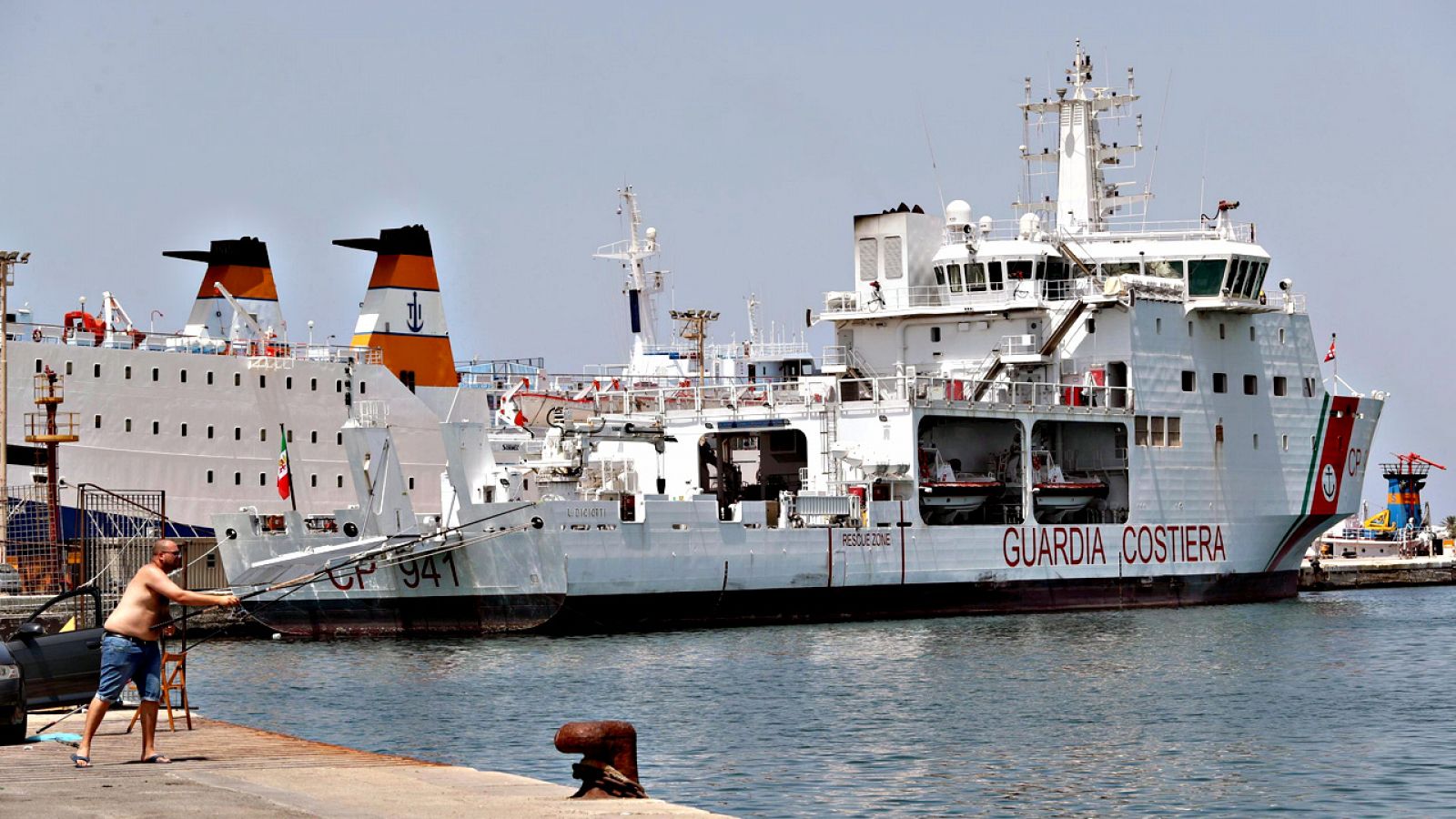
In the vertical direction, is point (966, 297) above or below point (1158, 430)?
above

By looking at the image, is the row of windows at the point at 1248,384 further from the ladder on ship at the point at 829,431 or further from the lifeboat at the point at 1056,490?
the ladder on ship at the point at 829,431

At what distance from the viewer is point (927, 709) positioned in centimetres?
2084

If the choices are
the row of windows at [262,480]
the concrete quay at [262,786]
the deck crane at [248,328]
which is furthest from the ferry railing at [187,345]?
the concrete quay at [262,786]

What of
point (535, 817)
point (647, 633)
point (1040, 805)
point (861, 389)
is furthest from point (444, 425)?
point (535, 817)

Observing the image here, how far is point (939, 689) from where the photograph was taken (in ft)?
74.2

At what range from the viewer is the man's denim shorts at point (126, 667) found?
11758 millimetres

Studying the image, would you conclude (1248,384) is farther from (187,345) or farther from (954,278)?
(187,345)

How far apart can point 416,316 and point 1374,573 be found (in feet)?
96.6

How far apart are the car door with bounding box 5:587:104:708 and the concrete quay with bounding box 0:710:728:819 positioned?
5.70 ft

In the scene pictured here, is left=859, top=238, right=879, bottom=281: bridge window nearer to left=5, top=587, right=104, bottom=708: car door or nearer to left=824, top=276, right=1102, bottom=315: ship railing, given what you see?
left=824, top=276, right=1102, bottom=315: ship railing

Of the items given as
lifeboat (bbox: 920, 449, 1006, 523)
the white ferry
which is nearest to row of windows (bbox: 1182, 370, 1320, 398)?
the white ferry

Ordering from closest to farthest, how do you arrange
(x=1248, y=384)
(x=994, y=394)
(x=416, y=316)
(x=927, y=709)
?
1. (x=927, y=709)
2. (x=994, y=394)
3. (x=1248, y=384)
4. (x=416, y=316)

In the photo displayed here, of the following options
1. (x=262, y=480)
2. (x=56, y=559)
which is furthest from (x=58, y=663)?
(x=262, y=480)

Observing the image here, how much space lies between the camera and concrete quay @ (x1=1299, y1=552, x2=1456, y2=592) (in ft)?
178
